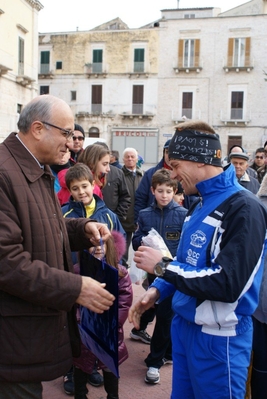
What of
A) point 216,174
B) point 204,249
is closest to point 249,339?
point 204,249

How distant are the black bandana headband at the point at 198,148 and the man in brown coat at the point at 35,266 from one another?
62 centimetres

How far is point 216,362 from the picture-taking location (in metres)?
2.18

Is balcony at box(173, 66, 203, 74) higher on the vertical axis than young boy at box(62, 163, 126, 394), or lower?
higher

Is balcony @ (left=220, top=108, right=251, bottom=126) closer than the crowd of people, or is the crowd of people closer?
the crowd of people

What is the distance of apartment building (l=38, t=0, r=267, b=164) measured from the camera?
3250 centimetres

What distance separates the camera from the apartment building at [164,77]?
32500mm

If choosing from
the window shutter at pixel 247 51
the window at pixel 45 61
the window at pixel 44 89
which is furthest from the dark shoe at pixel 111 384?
the window at pixel 45 61

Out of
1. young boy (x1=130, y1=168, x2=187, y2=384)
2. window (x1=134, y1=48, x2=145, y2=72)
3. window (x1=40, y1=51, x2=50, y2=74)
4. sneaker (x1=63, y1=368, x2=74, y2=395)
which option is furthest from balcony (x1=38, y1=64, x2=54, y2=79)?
sneaker (x1=63, y1=368, x2=74, y2=395)

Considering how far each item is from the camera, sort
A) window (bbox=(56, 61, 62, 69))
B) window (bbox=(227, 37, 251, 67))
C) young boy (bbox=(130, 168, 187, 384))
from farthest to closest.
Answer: window (bbox=(56, 61, 62, 69)) < window (bbox=(227, 37, 251, 67)) < young boy (bbox=(130, 168, 187, 384))

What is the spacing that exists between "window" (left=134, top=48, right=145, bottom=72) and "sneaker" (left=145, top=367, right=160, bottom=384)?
32204 mm

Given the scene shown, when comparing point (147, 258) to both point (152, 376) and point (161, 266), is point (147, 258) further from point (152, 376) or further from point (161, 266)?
point (152, 376)

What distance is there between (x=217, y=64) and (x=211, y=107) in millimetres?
3359

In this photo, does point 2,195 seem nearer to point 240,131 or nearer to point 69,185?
point 69,185

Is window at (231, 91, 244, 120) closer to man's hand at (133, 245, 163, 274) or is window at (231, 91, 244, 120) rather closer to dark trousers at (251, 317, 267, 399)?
dark trousers at (251, 317, 267, 399)
